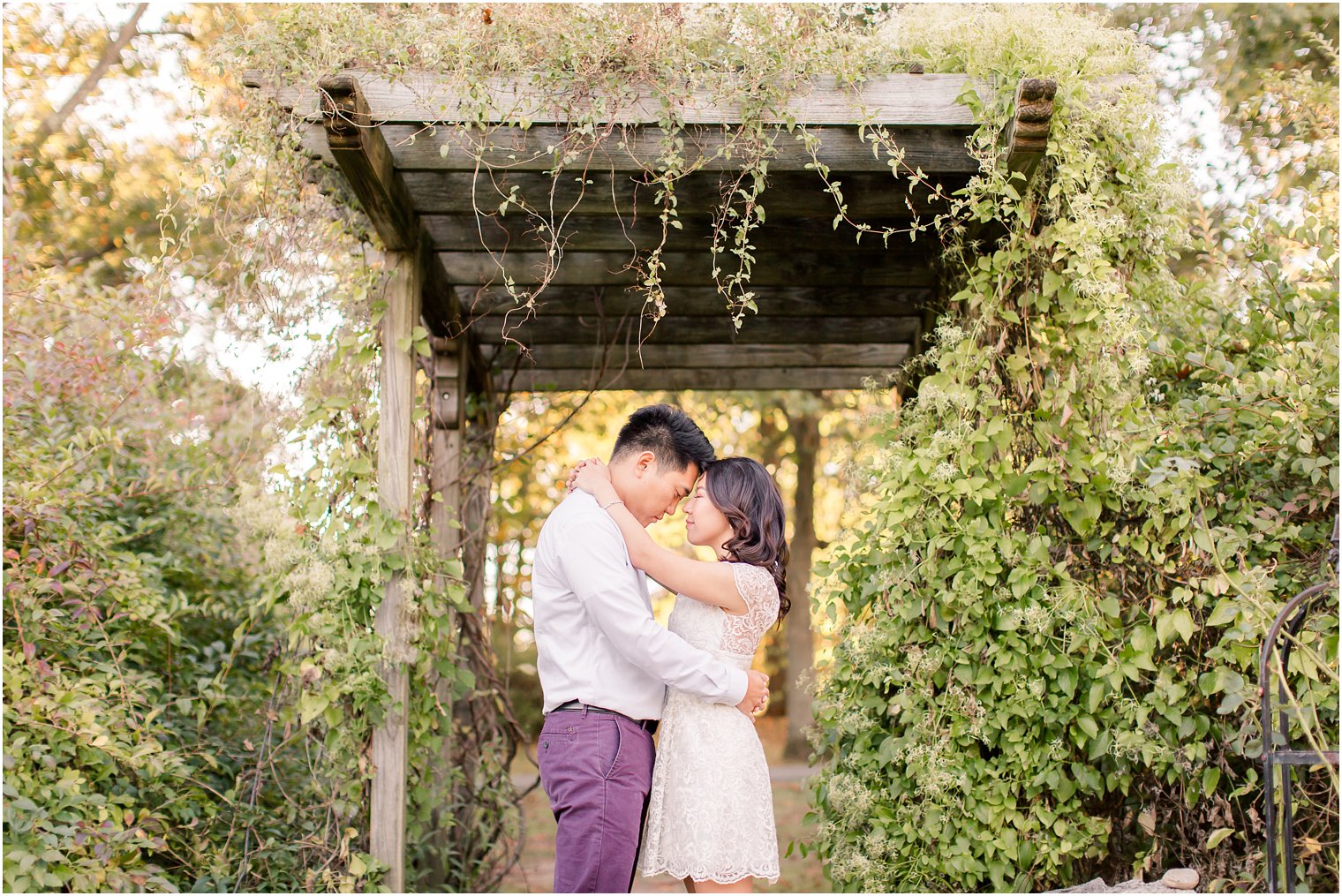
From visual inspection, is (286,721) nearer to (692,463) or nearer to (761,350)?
(692,463)

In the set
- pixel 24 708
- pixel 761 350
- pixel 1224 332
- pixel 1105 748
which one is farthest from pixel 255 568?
pixel 1224 332

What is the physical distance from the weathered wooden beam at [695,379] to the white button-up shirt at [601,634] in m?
2.60

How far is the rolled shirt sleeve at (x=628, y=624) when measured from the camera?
2.54 m

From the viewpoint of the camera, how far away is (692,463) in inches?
115

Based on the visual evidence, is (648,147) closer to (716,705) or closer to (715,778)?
(716,705)

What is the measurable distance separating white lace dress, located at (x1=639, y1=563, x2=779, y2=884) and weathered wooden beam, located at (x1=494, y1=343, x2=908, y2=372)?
2525 millimetres

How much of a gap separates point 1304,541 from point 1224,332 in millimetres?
780

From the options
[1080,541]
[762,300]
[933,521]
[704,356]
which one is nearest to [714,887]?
[933,521]

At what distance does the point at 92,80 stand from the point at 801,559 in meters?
8.27

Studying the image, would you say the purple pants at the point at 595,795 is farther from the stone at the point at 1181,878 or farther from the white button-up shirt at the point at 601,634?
the stone at the point at 1181,878

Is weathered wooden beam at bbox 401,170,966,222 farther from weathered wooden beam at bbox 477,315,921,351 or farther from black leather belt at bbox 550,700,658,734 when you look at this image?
black leather belt at bbox 550,700,658,734

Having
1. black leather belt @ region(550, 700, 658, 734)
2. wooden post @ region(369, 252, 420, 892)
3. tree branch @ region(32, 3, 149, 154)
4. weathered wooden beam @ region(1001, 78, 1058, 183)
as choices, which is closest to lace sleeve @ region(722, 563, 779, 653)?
black leather belt @ region(550, 700, 658, 734)

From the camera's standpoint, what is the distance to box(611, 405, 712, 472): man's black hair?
2896mm

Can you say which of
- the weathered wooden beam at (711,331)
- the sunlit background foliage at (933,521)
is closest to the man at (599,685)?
the sunlit background foliage at (933,521)
